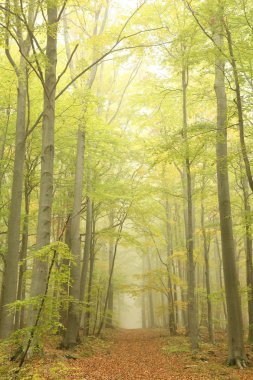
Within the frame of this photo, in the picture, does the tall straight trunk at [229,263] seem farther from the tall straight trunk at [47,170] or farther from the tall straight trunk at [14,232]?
the tall straight trunk at [14,232]

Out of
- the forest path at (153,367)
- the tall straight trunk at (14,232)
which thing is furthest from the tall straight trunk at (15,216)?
the forest path at (153,367)

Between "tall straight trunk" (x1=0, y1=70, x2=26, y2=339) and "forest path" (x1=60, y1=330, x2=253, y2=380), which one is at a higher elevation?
"tall straight trunk" (x1=0, y1=70, x2=26, y2=339)

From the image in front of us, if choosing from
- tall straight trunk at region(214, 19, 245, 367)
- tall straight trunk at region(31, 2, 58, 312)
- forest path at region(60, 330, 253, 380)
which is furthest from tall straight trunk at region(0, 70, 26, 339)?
tall straight trunk at region(214, 19, 245, 367)

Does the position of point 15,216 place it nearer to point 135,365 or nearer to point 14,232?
point 14,232

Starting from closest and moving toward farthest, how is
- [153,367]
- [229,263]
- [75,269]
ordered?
[229,263]
[153,367]
[75,269]

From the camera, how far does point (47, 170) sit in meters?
6.29

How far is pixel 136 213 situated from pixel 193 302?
16.9 feet

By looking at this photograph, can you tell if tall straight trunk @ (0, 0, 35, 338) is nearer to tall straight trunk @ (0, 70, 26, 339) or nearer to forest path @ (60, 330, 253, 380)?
tall straight trunk @ (0, 70, 26, 339)

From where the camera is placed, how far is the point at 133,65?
659 inches

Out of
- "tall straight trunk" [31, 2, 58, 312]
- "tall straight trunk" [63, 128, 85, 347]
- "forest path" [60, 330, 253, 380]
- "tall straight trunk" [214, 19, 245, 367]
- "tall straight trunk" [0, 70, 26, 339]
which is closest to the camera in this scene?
"tall straight trunk" [31, 2, 58, 312]

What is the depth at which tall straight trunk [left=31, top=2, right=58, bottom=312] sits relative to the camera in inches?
229

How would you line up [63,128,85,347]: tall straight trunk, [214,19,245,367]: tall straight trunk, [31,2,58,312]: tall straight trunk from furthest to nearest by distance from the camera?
1. [63,128,85,347]: tall straight trunk
2. [214,19,245,367]: tall straight trunk
3. [31,2,58,312]: tall straight trunk

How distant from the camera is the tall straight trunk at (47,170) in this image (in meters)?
5.82

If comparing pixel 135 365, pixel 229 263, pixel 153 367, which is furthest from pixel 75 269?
pixel 229 263
